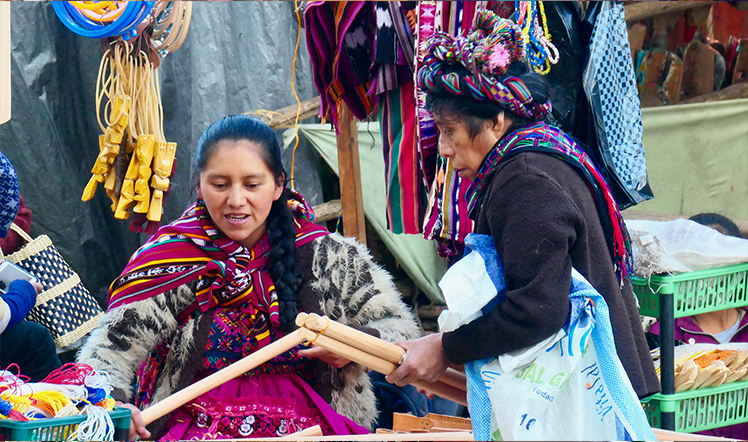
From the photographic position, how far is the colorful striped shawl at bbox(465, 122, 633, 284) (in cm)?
202

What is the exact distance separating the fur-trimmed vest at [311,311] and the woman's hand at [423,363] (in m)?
0.33

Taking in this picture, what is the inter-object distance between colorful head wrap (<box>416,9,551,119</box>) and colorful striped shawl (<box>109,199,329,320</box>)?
890 millimetres

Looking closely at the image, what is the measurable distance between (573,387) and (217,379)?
3.25 ft

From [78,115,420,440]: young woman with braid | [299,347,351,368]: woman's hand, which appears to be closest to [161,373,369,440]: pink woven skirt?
[78,115,420,440]: young woman with braid

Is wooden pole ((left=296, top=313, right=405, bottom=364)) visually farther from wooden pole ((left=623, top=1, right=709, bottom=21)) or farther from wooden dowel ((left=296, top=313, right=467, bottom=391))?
wooden pole ((left=623, top=1, right=709, bottom=21))

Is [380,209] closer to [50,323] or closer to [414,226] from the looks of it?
[414,226]

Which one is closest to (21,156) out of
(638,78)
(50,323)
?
(50,323)

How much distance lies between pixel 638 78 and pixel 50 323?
398 centimetres

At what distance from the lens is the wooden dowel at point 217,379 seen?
82.5 inches

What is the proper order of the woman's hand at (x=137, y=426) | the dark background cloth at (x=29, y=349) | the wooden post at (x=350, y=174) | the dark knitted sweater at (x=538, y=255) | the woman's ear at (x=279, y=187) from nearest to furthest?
1. the dark knitted sweater at (x=538, y=255)
2. the woman's hand at (x=137, y=426)
3. the woman's ear at (x=279, y=187)
4. the dark background cloth at (x=29, y=349)
5. the wooden post at (x=350, y=174)

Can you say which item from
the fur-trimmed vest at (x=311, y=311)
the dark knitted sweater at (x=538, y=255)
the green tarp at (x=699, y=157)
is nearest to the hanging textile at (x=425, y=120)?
the fur-trimmed vest at (x=311, y=311)

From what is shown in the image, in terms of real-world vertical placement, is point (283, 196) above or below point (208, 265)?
above

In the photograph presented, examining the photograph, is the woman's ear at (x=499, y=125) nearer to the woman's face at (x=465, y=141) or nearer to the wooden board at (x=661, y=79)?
the woman's face at (x=465, y=141)

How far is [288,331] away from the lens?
2504 mm
